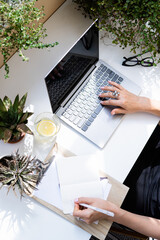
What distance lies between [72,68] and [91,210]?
57 centimetres

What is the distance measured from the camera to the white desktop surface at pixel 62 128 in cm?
105

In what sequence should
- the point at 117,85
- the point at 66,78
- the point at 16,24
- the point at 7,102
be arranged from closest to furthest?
the point at 16,24 < the point at 7,102 < the point at 66,78 < the point at 117,85

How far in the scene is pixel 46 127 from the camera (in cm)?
117

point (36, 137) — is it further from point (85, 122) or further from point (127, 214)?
point (127, 214)

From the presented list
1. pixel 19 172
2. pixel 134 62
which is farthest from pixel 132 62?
pixel 19 172

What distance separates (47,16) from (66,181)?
2.66 ft

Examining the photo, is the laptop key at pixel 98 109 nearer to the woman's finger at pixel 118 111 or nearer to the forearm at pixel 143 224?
the woman's finger at pixel 118 111

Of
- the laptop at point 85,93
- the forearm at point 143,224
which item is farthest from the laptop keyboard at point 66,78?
the forearm at point 143,224

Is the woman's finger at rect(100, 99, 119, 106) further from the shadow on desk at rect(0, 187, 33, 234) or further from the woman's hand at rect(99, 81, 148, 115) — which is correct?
the shadow on desk at rect(0, 187, 33, 234)

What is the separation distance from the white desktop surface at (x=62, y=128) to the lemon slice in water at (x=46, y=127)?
0.04 m

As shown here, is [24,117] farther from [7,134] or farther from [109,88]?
[109,88]

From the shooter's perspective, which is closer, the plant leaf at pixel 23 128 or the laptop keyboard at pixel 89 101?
the plant leaf at pixel 23 128

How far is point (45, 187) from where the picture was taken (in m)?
1.08

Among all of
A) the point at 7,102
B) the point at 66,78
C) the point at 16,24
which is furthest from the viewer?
the point at 66,78
